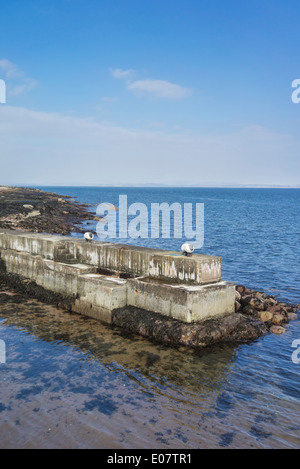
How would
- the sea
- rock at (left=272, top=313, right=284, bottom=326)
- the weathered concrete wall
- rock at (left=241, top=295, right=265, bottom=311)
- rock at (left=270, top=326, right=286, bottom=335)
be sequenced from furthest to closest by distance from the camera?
rock at (left=241, top=295, right=265, bottom=311) < rock at (left=272, top=313, right=284, bottom=326) < rock at (left=270, top=326, right=286, bottom=335) < the weathered concrete wall < the sea

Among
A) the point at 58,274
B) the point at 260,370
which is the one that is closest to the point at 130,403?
the point at 260,370

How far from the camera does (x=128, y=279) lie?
10.1m

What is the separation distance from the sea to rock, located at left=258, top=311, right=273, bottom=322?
0.57m

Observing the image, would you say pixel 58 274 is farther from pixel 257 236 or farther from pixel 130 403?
pixel 257 236

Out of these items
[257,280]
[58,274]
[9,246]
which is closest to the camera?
[58,274]

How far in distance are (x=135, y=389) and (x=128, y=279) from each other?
3.69 metres

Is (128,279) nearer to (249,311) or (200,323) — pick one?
(200,323)

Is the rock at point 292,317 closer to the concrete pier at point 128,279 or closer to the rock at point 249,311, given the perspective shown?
the rock at point 249,311

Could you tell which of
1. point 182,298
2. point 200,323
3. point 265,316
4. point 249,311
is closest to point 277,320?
point 265,316

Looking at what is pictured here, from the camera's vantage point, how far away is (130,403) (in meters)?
6.34

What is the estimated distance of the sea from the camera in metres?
5.52

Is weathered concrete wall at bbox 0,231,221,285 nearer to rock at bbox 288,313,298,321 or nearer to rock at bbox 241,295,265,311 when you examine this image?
rock at bbox 241,295,265,311

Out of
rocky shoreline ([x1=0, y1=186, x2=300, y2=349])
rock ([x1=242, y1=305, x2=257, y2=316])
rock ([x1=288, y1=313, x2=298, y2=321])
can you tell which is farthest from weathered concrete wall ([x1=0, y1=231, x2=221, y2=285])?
rock ([x1=288, y1=313, x2=298, y2=321])
